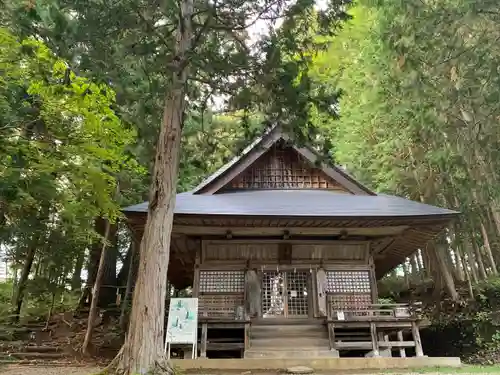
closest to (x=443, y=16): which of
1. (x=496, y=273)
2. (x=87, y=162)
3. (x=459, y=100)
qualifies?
(x=459, y=100)

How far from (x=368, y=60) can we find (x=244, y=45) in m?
5.81

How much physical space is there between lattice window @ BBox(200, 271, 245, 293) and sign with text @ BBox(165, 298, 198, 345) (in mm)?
1998

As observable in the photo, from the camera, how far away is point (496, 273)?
45.8 feet

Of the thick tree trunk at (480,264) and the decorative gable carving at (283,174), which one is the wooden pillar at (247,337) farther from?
the thick tree trunk at (480,264)

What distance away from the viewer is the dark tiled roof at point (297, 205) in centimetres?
874

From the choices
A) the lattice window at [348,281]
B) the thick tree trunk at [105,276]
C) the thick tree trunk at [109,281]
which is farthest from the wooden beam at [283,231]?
the thick tree trunk at [109,281]

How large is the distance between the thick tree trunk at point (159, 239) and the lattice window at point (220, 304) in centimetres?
397

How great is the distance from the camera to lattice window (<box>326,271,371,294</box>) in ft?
33.1

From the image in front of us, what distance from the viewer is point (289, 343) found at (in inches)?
368

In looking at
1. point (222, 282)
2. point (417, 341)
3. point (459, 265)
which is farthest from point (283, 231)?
point (459, 265)

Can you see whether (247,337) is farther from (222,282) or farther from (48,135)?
(48,135)

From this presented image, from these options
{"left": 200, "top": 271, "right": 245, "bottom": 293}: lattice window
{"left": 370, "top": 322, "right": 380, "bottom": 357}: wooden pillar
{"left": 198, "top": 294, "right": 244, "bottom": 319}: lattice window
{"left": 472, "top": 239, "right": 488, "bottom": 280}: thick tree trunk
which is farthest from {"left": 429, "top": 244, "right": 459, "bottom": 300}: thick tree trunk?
{"left": 198, "top": 294, "right": 244, "bottom": 319}: lattice window

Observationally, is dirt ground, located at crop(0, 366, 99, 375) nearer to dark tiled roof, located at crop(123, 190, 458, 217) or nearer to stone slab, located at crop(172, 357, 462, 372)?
stone slab, located at crop(172, 357, 462, 372)

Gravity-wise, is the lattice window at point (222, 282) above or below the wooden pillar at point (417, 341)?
above
